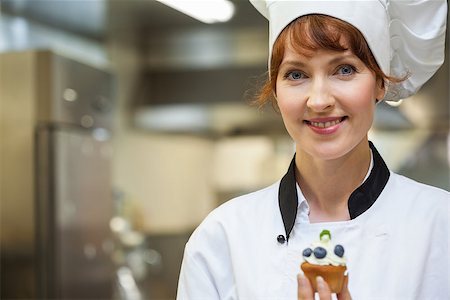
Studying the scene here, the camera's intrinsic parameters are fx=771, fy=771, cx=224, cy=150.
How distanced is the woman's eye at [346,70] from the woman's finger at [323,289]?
382mm

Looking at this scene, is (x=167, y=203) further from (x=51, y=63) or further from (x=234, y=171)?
(x=51, y=63)

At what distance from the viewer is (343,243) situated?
147 centimetres

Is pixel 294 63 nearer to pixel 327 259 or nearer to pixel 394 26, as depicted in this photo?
pixel 394 26

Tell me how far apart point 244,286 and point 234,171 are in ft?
17.7

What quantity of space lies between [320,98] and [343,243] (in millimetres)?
296

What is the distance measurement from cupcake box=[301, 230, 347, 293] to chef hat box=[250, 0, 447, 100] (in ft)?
1.23

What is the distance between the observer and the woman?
140cm

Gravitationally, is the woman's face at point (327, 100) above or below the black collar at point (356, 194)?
above

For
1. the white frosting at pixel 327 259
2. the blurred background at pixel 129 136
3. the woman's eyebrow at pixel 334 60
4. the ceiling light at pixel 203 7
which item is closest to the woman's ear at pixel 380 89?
the woman's eyebrow at pixel 334 60

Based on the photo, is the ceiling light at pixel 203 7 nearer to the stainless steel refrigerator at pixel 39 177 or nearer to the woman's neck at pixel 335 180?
the stainless steel refrigerator at pixel 39 177

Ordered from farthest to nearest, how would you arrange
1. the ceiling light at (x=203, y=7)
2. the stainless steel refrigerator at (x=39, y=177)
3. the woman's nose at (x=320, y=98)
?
the stainless steel refrigerator at (x=39, y=177) → the ceiling light at (x=203, y=7) → the woman's nose at (x=320, y=98)

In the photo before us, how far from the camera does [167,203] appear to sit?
21.9 ft

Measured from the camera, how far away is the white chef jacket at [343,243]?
1439 millimetres

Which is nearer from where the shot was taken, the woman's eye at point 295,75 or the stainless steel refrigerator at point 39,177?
the woman's eye at point 295,75
